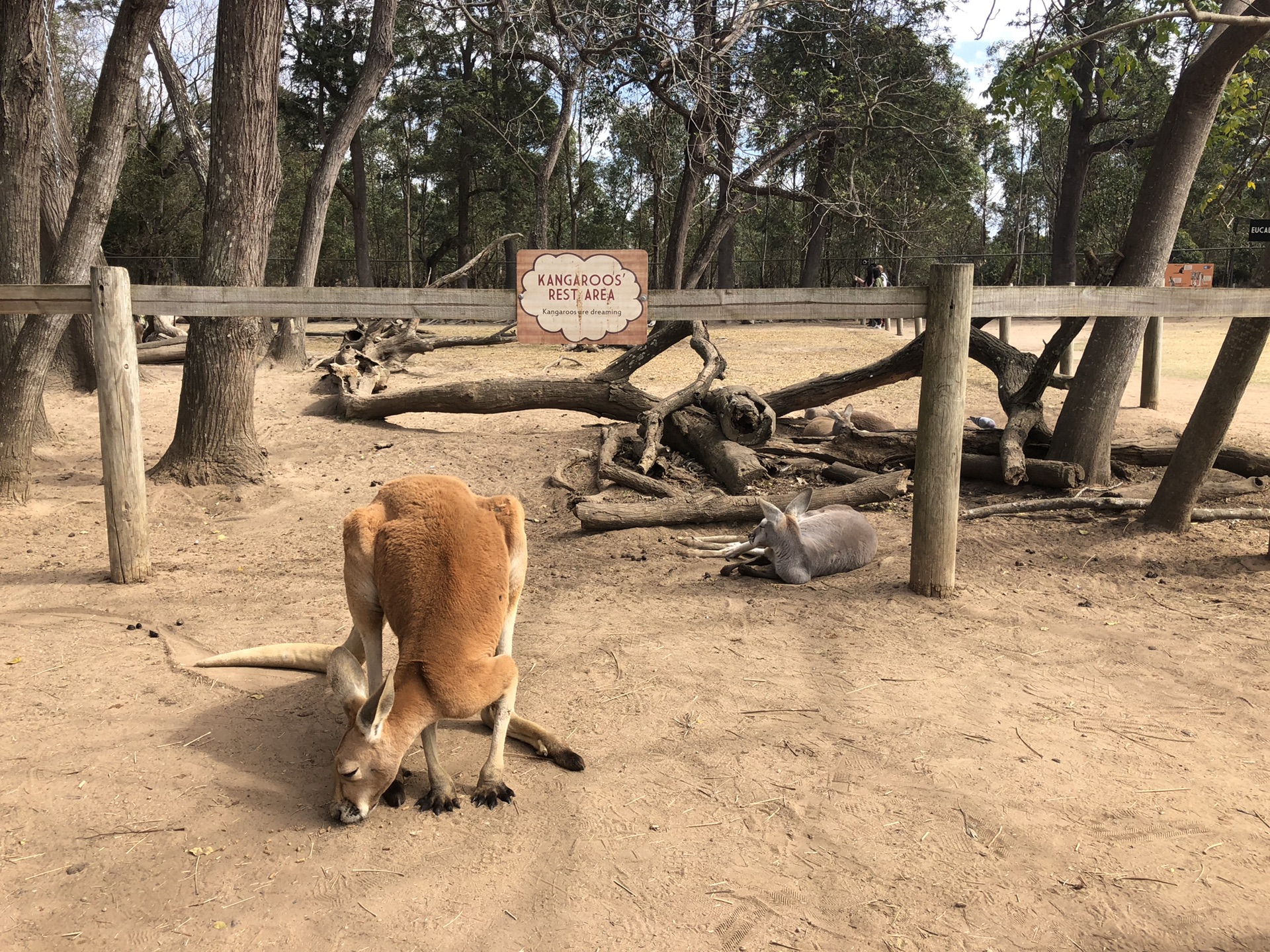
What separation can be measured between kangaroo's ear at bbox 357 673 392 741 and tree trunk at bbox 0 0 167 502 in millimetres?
5262

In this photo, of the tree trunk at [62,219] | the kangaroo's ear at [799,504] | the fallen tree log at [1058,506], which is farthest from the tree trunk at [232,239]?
the fallen tree log at [1058,506]

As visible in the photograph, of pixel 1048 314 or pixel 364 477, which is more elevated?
pixel 1048 314

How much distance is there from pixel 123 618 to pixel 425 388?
15.4 feet

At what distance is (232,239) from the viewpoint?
6887 millimetres

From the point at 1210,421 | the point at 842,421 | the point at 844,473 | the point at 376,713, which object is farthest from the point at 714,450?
the point at 376,713

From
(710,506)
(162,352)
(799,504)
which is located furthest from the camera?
(162,352)

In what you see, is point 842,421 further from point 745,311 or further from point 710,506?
point 745,311

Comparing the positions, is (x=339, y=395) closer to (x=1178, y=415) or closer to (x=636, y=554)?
(x=636, y=554)

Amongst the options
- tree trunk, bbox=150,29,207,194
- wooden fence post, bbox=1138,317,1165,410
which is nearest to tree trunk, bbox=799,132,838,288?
wooden fence post, bbox=1138,317,1165,410

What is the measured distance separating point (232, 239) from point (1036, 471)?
20.9ft

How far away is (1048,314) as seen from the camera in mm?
4953

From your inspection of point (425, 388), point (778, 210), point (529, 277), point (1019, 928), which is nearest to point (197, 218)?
point (778, 210)

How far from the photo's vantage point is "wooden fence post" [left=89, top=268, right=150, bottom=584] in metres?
4.87

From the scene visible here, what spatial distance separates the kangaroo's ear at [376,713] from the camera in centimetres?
256
